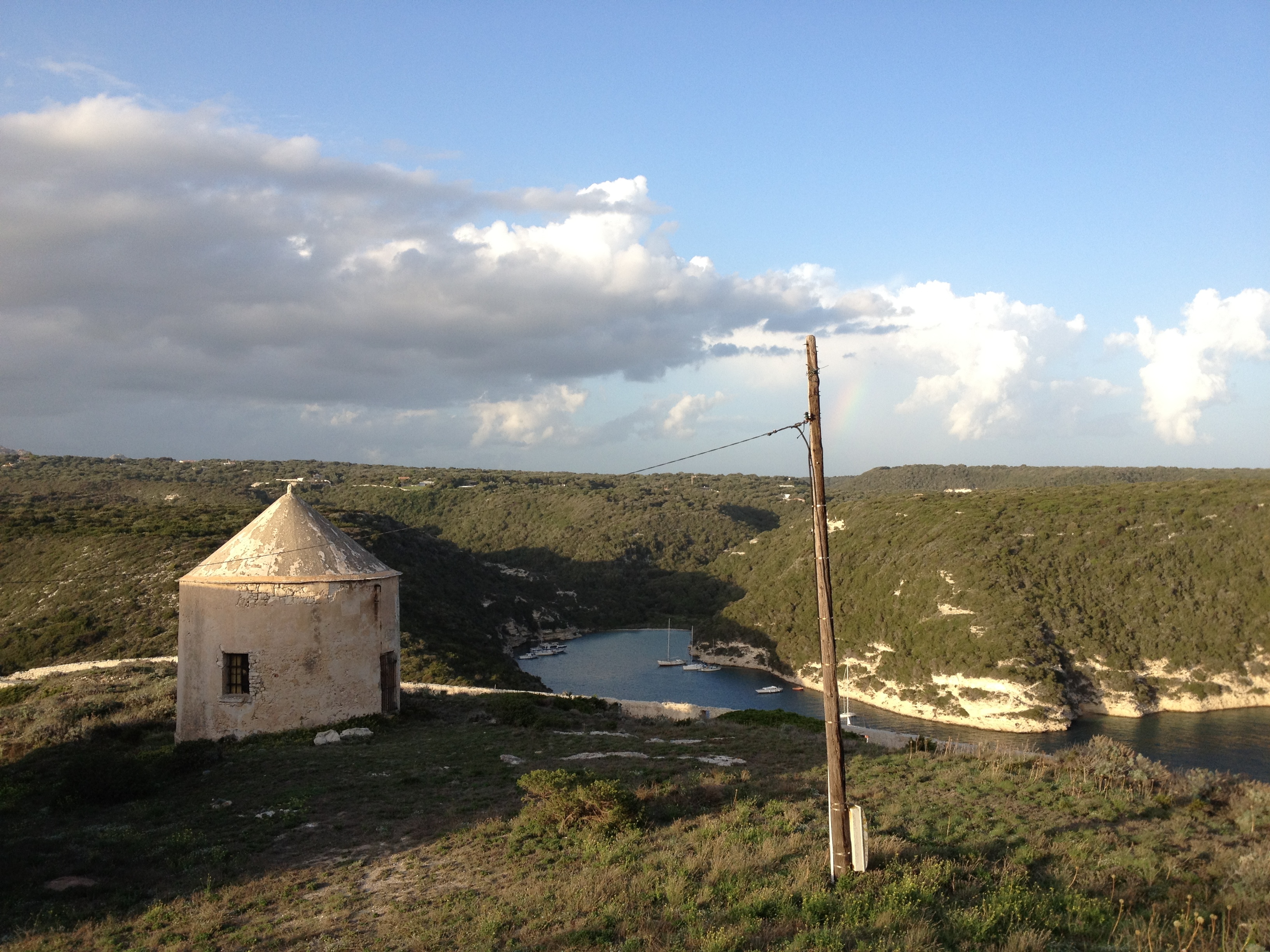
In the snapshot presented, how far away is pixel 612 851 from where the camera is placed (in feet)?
28.7

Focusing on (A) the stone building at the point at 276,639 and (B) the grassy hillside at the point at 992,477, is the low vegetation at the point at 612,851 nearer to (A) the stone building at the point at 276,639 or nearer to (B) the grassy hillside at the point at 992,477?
(A) the stone building at the point at 276,639

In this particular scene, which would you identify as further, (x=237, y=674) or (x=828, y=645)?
(x=237, y=674)

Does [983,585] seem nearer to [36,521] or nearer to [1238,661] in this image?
[1238,661]

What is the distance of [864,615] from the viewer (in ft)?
237

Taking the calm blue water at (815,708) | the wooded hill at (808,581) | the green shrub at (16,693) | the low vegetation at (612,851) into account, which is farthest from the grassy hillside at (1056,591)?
the green shrub at (16,693)

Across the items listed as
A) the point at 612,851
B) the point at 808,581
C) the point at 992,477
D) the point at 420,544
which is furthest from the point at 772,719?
the point at 992,477

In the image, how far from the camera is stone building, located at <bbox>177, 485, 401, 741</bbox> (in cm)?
1633

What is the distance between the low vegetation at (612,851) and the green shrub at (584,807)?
0.13 feet

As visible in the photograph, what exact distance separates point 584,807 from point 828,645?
4.13 meters

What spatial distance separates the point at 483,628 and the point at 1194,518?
66.7 metres

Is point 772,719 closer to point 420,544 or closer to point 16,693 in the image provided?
point 16,693

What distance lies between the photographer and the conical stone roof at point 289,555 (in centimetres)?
1661

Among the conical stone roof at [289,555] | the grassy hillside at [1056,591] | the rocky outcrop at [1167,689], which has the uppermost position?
the conical stone roof at [289,555]

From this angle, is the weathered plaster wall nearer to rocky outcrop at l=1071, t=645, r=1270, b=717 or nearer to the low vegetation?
the low vegetation
